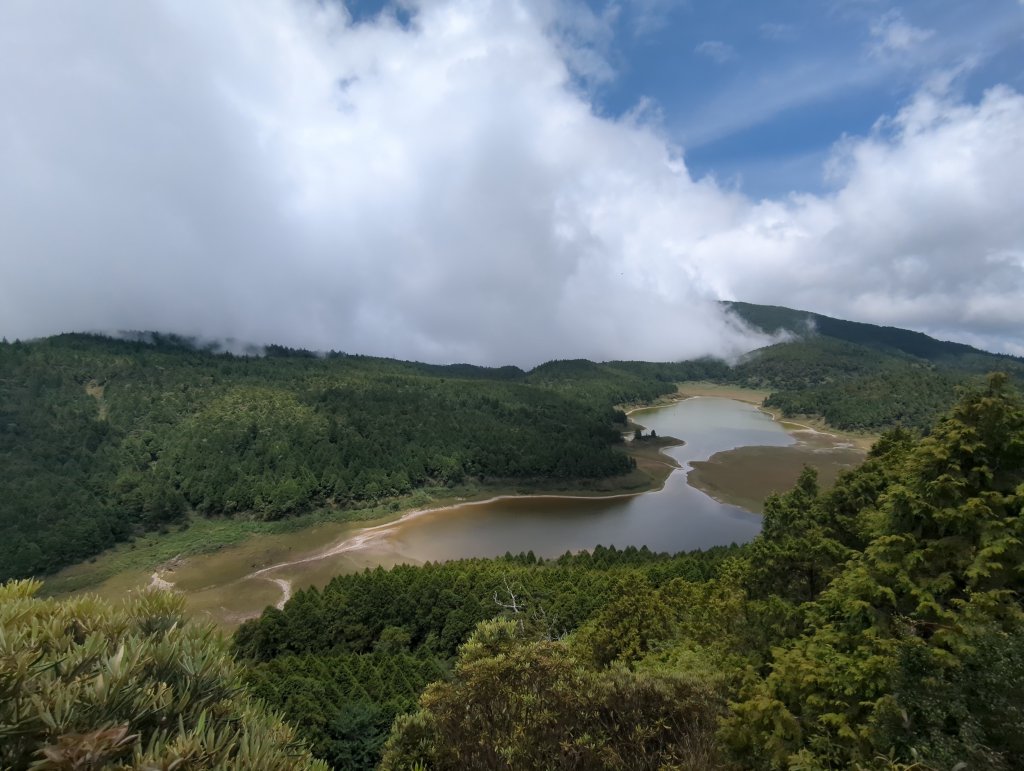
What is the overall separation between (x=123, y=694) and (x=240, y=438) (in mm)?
75631

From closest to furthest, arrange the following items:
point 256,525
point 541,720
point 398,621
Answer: point 541,720 < point 398,621 < point 256,525

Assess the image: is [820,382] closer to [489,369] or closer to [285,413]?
[489,369]

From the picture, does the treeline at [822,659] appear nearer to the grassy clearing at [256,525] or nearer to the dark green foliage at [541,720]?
the dark green foliage at [541,720]

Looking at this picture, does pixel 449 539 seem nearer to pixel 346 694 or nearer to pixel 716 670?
pixel 346 694

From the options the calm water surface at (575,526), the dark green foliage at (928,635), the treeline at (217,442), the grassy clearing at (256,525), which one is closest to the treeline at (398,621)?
the dark green foliage at (928,635)

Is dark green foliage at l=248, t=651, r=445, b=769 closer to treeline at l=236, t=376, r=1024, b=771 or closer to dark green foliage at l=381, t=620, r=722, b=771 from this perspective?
treeline at l=236, t=376, r=1024, b=771

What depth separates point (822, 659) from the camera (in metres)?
10.1

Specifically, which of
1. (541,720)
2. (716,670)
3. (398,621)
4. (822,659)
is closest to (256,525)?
(398,621)

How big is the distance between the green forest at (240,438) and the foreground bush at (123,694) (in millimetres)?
57215

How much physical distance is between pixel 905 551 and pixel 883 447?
467 inches

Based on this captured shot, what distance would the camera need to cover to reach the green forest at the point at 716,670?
408 centimetres

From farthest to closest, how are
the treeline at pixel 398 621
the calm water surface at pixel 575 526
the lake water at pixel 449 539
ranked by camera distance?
the calm water surface at pixel 575 526 → the lake water at pixel 449 539 → the treeline at pixel 398 621

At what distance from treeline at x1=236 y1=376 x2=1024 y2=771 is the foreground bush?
430 cm

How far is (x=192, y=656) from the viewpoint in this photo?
16.1 ft
